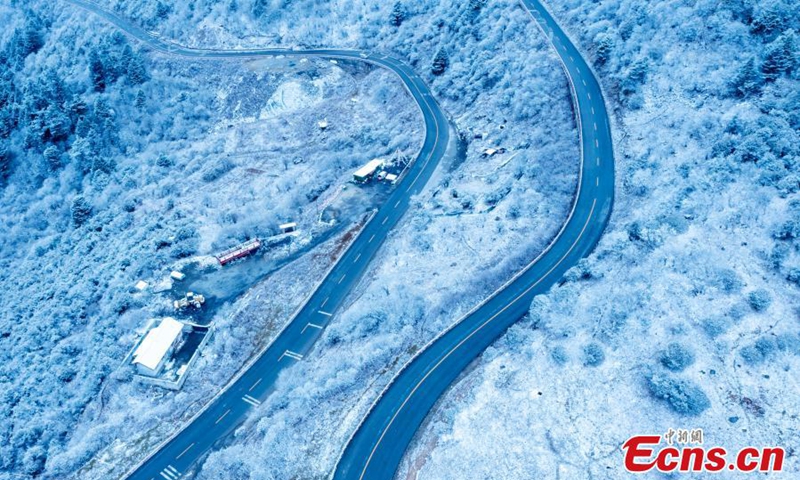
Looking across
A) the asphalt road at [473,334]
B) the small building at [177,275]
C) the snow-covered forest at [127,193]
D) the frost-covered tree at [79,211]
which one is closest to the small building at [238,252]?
the snow-covered forest at [127,193]

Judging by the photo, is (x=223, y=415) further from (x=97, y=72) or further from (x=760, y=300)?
(x=97, y=72)

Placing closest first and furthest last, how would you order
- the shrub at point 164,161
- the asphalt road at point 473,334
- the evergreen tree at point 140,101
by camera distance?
the asphalt road at point 473,334 < the shrub at point 164,161 < the evergreen tree at point 140,101

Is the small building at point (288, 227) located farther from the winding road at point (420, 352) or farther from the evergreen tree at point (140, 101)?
the evergreen tree at point (140, 101)

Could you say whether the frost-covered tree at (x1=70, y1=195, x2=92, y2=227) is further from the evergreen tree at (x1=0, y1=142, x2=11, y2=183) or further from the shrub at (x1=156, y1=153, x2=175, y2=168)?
the evergreen tree at (x1=0, y1=142, x2=11, y2=183)

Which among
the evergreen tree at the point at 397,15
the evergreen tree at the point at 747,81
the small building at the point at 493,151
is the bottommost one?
the small building at the point at 493,151

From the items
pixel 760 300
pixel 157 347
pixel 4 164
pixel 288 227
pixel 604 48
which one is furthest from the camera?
pixel 4 164

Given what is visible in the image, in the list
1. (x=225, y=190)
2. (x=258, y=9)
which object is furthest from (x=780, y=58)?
(x=258, y=9)

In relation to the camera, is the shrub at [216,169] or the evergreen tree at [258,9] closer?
the shrub at [216,169]
